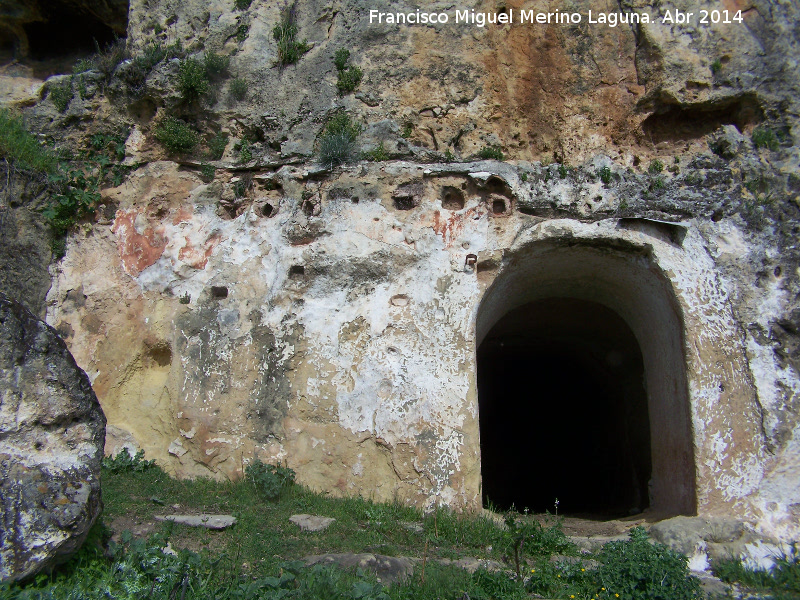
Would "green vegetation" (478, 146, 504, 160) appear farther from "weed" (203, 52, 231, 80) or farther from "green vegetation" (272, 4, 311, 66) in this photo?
"weed" (203, 52, 231, 80)

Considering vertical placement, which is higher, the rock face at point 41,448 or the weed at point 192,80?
the weed at point 192,80

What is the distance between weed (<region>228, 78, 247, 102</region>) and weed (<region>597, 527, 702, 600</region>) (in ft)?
18.7

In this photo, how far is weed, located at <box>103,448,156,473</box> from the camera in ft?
19.1

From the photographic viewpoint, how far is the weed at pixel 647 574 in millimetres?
4195

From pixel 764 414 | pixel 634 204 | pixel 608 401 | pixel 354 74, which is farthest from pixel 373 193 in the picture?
pixel 608 401

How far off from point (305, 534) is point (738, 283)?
435cm

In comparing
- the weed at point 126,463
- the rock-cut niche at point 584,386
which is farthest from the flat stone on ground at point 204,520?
the rock-cut niche at point 584,386

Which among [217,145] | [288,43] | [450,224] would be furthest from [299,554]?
[288,43]

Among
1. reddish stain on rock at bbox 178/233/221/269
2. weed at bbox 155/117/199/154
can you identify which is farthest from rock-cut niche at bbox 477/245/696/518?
weed at bbox 155/117/199/154

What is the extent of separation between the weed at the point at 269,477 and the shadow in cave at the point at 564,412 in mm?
2834

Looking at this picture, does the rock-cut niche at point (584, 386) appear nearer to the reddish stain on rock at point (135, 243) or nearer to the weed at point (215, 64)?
the reddish stain on rock at point (135, 243)

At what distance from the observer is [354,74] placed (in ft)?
22.4

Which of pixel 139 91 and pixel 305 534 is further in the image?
pixel 139 91

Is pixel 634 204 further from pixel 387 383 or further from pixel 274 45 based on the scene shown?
pixel 274 45
